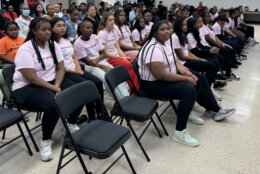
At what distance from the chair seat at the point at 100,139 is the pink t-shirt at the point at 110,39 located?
1.81 meters

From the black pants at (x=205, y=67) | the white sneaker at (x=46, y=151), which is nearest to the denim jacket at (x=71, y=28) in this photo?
the black pants at (x=205, y=67)

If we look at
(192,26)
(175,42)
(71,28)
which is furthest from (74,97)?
(71,28)

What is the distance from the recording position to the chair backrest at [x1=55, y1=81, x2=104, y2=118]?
1.56 meters

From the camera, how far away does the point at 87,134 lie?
5.37 feet

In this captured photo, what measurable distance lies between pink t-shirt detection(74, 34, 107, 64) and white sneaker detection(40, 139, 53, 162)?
48.7 inches

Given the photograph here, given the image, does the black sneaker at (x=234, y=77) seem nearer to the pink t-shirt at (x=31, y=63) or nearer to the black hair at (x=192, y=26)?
the black hair at (x=192, y=26)

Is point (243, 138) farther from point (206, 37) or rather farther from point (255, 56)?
point (255, 56)

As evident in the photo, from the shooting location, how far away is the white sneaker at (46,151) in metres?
1.96

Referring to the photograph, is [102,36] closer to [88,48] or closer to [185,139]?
[88,48]

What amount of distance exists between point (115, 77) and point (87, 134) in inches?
27.1

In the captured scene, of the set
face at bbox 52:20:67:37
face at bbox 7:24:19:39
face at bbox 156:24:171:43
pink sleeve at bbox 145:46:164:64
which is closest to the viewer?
pink sleeve at bbox 145:46:164:64

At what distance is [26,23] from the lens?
4324mm

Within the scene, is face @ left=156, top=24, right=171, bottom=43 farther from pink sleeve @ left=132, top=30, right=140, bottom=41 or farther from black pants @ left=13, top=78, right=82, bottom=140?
pink sleeve @ left=132, top=30, right=140, bottom=41

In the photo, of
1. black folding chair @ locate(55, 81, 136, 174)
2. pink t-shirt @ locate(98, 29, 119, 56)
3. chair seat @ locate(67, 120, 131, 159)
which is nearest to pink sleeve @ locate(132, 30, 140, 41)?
pink t-shirt @ locate(98, 29, 119, 56)
